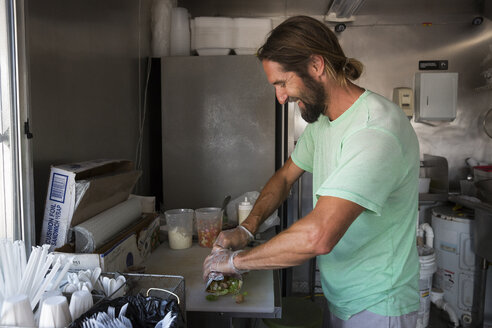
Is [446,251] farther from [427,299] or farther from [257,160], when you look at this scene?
[257,160]

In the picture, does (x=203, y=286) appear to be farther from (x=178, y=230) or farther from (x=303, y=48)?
(x=303, y=48)

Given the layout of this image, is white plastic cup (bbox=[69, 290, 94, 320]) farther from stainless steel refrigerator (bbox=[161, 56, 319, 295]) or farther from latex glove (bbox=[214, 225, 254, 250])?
stainless steel refrigerator (bbox=[161, 56, 319, 295])

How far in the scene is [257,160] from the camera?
9.69ft

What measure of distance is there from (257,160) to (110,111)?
3.85 ft

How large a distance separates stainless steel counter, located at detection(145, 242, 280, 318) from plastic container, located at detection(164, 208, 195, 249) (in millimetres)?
34

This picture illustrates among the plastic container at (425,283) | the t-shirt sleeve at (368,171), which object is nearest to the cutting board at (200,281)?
Result: the t-shirt sleeve at (368,171)

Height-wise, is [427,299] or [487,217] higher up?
[487,217]

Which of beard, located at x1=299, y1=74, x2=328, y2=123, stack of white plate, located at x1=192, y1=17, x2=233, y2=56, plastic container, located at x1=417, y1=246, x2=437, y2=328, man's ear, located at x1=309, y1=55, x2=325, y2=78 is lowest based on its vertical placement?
plastic container, located at x1=417, y1=246, x2=437, y2=328

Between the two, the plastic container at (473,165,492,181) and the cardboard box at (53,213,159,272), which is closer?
the cardboard box at (53,213,159,272)

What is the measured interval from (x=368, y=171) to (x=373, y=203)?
3.5 inches

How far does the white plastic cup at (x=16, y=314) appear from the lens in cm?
81

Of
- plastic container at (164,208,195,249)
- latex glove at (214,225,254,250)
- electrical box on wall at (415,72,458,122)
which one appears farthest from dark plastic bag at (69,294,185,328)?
electrical box on wall at (415,72,458,122)

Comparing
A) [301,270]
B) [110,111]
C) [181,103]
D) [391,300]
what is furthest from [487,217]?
[110,111]

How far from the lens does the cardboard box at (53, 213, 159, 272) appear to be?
1233mm
